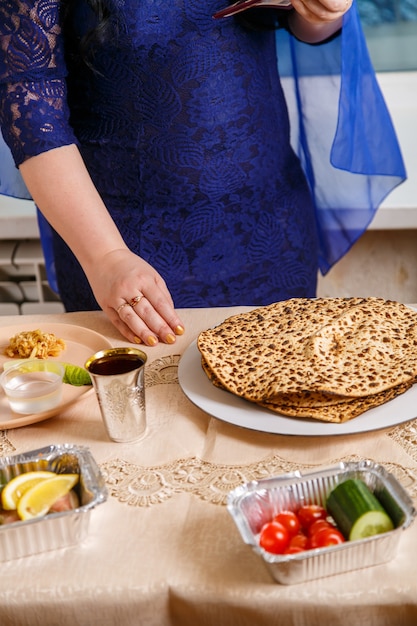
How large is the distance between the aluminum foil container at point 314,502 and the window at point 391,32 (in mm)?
2876

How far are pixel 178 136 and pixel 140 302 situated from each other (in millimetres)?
409

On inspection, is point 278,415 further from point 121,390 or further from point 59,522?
point 59,522

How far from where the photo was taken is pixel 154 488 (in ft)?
3.41

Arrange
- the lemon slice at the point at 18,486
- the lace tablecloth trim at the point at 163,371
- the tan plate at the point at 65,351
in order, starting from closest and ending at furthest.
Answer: the lemon slice at the point at 18,486 < the tan plate at the point at 65,351 < the lace tablecloth trim at the point at 163,371

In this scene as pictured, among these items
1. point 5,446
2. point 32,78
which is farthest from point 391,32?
point 5,446

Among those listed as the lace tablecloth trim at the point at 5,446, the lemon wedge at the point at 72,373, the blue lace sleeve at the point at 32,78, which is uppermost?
the blue lace sleeve at the point at 32,78

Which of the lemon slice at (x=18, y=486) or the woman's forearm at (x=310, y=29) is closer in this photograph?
the lemon slice at (x=18, y=486)

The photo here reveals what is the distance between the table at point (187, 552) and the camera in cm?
85

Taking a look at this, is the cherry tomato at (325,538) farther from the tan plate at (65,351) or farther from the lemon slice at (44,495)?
the tan plate at (65,351)

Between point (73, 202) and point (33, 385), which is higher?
point (73, 202)

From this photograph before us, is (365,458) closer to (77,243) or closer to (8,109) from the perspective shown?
(77,243)

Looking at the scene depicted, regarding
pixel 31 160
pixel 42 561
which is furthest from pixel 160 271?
pixel 42 561

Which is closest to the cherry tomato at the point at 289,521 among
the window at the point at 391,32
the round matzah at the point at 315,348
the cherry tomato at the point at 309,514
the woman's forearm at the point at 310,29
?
the cherry tomato at the point at 309,514

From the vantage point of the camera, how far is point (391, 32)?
346 cm
